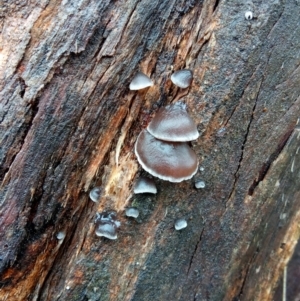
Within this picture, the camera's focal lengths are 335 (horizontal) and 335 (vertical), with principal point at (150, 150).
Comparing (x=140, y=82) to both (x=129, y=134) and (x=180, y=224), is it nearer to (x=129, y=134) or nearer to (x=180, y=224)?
(x=129, y=134)

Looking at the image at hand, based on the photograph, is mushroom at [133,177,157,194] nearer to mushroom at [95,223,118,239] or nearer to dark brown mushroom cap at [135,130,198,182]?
dark brown mushroom cap at [135,130,198,182]

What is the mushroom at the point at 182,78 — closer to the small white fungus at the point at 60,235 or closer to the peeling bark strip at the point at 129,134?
the peeling bark strip at the point at 129,134

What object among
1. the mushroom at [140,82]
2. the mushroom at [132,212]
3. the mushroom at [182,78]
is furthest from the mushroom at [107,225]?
the mushroom at [182,78]

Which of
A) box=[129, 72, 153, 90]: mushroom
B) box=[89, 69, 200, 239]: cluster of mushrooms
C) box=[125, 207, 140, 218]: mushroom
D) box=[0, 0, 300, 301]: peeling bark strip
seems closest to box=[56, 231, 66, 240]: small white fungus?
box=[0, 0, 300, 301]: peeling bark strip

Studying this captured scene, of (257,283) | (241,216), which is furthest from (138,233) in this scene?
(257,283)

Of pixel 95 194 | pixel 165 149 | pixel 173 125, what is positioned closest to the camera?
pixel 173 125

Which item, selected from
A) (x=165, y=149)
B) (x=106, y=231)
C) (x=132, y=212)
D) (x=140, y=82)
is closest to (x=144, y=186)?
(x=132, y=212)
